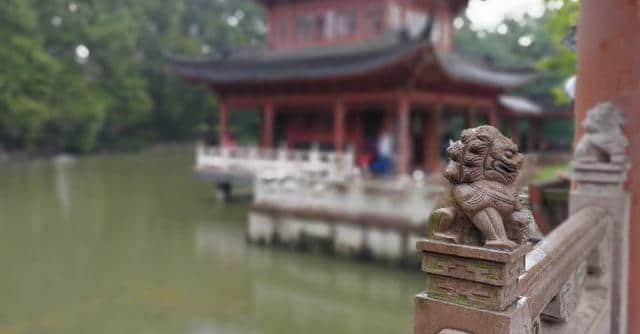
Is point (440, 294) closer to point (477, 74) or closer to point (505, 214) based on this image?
point (505, 214)

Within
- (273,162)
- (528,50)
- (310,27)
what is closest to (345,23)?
(310,27)

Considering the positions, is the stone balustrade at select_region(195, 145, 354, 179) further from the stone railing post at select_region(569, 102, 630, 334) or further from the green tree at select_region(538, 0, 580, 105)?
the stone railing post at select_region(569, 102, 630, 334)

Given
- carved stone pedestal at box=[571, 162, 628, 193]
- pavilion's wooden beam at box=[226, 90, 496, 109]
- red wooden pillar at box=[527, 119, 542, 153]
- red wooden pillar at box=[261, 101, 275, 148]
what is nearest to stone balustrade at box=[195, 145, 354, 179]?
red wooden pillar at box=[261, 101, 275, 148]

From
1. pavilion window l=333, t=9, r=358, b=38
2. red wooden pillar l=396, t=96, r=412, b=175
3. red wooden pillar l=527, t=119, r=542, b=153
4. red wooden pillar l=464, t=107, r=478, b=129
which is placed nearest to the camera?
red wooden pillar l=396, t=96, r=412, b=175

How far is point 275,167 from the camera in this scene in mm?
13859

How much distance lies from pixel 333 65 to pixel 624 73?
11.1 metres

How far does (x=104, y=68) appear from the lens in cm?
3600

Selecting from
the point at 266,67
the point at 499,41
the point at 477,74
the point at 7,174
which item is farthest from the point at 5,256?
the point at 499,41

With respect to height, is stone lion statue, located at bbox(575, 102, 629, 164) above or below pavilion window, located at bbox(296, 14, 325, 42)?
below

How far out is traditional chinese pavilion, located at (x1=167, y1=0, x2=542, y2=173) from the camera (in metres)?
13.8

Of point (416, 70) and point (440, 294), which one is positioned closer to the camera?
point (440, 294)

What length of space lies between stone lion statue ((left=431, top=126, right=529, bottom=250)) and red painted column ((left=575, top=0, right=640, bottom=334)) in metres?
2.19

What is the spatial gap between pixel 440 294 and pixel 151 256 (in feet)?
30.9

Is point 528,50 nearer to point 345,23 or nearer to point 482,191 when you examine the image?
point 345,23
